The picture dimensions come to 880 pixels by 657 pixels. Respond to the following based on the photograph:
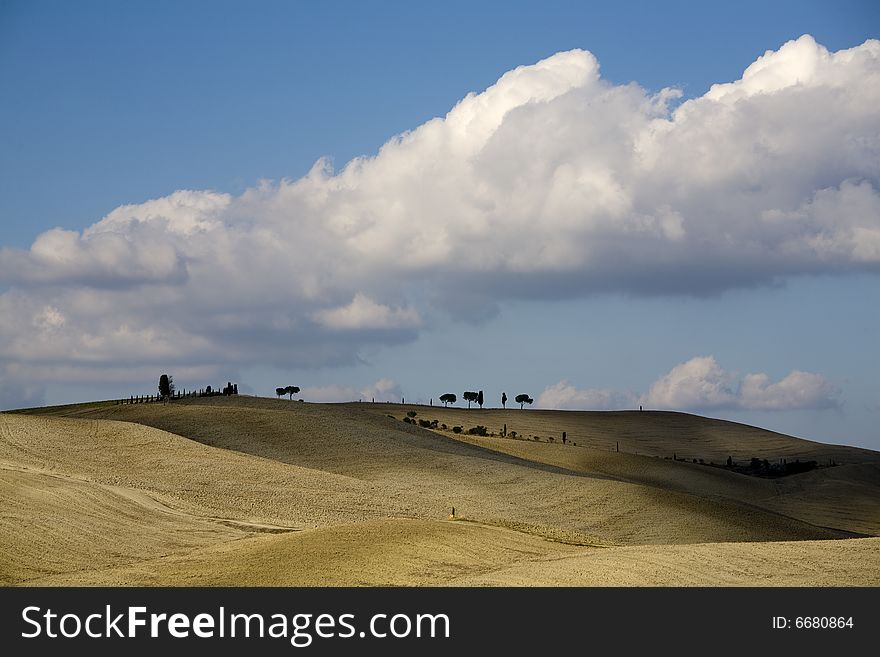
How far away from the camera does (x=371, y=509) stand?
98.9 ft

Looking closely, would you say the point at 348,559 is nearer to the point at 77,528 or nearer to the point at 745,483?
the point at 77,528

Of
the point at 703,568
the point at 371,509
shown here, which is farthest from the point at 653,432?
the point at 703,568

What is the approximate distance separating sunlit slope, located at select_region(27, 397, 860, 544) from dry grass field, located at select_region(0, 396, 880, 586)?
13cm

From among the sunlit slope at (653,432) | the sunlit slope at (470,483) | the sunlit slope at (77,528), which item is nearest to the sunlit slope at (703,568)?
the sunlit slope at (470,483)

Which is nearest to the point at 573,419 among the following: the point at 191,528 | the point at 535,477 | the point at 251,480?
the point at 535,477

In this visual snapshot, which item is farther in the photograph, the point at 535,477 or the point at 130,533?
the point at 535,477

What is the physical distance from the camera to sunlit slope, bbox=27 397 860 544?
32250mm

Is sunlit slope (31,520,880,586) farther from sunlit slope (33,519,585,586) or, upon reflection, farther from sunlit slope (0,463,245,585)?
sunlit slope (0,463,245,585)

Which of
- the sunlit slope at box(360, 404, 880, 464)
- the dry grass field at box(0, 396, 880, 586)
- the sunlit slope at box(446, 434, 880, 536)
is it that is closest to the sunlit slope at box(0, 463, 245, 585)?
the dry grass field at box(0, 396, 880, 586)

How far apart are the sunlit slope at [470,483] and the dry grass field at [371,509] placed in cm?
13
